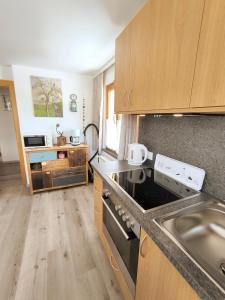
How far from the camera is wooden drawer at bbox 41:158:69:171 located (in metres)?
2.60

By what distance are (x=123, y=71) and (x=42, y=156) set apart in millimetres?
1978

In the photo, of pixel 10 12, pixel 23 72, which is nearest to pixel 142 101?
pixel 10 12

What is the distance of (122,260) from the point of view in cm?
108

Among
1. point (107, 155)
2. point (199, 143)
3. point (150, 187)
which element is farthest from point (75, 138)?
point (199, 143)

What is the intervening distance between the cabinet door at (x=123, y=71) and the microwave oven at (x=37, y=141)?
1697 mm

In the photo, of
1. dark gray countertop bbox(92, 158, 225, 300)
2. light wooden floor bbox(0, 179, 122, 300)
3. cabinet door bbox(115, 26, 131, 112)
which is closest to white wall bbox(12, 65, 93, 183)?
light wooden floor bbox(0, 179, 122, 300)

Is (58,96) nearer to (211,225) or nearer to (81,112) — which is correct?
(81,112)

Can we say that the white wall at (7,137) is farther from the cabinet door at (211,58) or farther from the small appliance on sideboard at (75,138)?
the cabinet door at (211,58)

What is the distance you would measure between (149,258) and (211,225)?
42cm

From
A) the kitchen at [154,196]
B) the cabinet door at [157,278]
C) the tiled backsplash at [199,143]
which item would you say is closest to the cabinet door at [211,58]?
the kitchen at [154,196]

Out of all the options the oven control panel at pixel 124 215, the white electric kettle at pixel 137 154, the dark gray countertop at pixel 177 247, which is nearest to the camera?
the dark gray countertop at pixel 177 247

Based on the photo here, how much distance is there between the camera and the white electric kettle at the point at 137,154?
5.10 feet

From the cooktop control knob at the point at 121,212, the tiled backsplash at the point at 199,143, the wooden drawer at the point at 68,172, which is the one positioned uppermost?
the tiled backsplash at the point at 199,143

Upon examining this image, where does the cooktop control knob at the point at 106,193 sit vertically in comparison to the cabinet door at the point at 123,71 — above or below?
below
